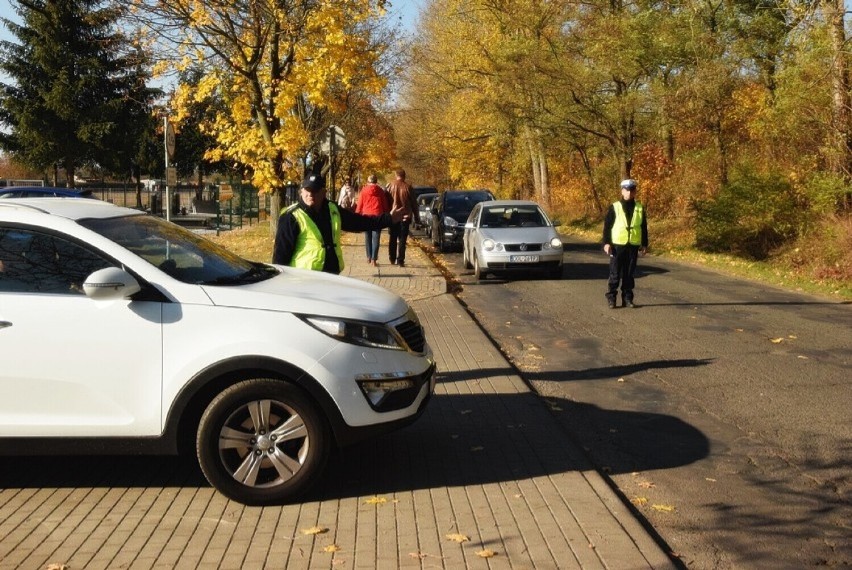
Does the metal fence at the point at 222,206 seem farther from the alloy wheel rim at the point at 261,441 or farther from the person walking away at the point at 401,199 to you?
the alloy wheel rim at the point at 261,441

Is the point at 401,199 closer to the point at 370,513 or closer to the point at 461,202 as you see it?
the point at 461,202

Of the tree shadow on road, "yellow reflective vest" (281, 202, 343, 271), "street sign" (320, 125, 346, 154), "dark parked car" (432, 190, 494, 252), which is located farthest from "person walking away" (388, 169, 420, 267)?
the tree shadow on road

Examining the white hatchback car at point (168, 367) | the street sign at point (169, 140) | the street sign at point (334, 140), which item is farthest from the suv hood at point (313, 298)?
the street sign at point (334, 140)

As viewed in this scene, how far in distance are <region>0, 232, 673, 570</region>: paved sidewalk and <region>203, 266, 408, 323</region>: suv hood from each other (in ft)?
3.44

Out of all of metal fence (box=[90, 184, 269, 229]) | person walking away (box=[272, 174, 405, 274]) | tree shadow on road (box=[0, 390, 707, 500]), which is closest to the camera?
tree shadow on road (box=[0, 390, 707, 500])

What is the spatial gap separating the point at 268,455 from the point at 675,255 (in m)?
20.8

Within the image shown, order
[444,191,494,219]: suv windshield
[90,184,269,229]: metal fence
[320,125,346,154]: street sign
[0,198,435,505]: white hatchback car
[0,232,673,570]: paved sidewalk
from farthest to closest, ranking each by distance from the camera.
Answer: [90,184,269,229]: metal fence
[444,191,494,219]: suv windshield
[320,125,346,154]: street sign
[0,198,435,505]: white hatchback car
[0,232,673,570]: paved sidewalk

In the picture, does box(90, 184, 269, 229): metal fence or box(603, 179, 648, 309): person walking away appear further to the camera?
box(90, 184, 269, 229): metal fence

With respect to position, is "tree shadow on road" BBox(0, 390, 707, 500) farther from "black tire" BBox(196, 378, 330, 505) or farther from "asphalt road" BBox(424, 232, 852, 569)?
"black tire" BBox(196, 378, 330, 505)

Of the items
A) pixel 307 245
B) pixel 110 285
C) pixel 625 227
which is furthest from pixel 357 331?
pixel 625 227

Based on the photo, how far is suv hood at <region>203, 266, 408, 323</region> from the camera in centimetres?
540

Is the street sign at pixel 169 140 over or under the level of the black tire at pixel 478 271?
over

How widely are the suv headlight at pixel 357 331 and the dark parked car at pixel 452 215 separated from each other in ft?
67.6

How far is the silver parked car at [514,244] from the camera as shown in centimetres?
1814
